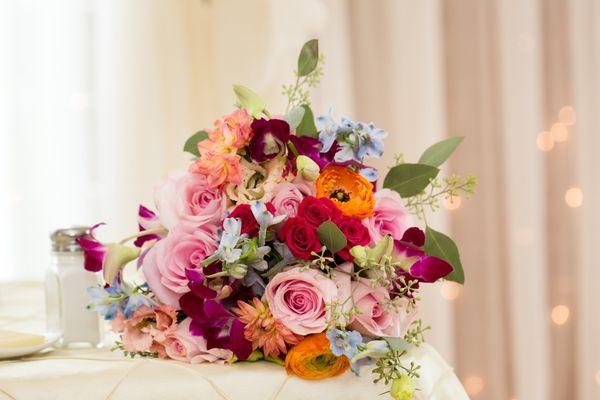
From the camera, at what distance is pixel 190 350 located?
0.78 m

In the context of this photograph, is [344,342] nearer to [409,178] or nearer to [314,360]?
[314,360]

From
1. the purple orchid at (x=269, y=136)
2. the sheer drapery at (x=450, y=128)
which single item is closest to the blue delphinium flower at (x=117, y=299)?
the purple orchid at (x=269, y=136)

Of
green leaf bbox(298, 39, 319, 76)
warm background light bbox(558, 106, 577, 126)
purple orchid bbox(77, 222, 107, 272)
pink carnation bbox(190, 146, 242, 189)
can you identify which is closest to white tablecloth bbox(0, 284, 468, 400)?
purple orchid bbox(77, 222, 107, 272)

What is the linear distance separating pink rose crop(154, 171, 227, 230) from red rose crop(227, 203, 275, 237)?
0.12 feet

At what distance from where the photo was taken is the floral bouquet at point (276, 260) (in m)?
0.75

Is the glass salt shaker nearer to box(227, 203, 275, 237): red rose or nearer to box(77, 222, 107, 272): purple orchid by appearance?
box(77, 222, 107, 272): purple orchid

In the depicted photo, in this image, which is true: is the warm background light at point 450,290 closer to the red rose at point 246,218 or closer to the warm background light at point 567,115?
the warm background light at point 567,115

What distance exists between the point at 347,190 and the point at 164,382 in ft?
1.01

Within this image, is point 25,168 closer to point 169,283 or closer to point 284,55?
point 284,55

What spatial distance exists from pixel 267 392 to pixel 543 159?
5.04 ft

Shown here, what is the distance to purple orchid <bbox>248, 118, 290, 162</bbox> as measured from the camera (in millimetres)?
806

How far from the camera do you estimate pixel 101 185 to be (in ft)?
8.27

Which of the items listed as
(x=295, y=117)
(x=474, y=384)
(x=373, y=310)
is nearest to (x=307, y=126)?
(x=295, y=117)

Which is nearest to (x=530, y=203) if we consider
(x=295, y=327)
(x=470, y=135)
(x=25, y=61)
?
(x=470, y=135)
